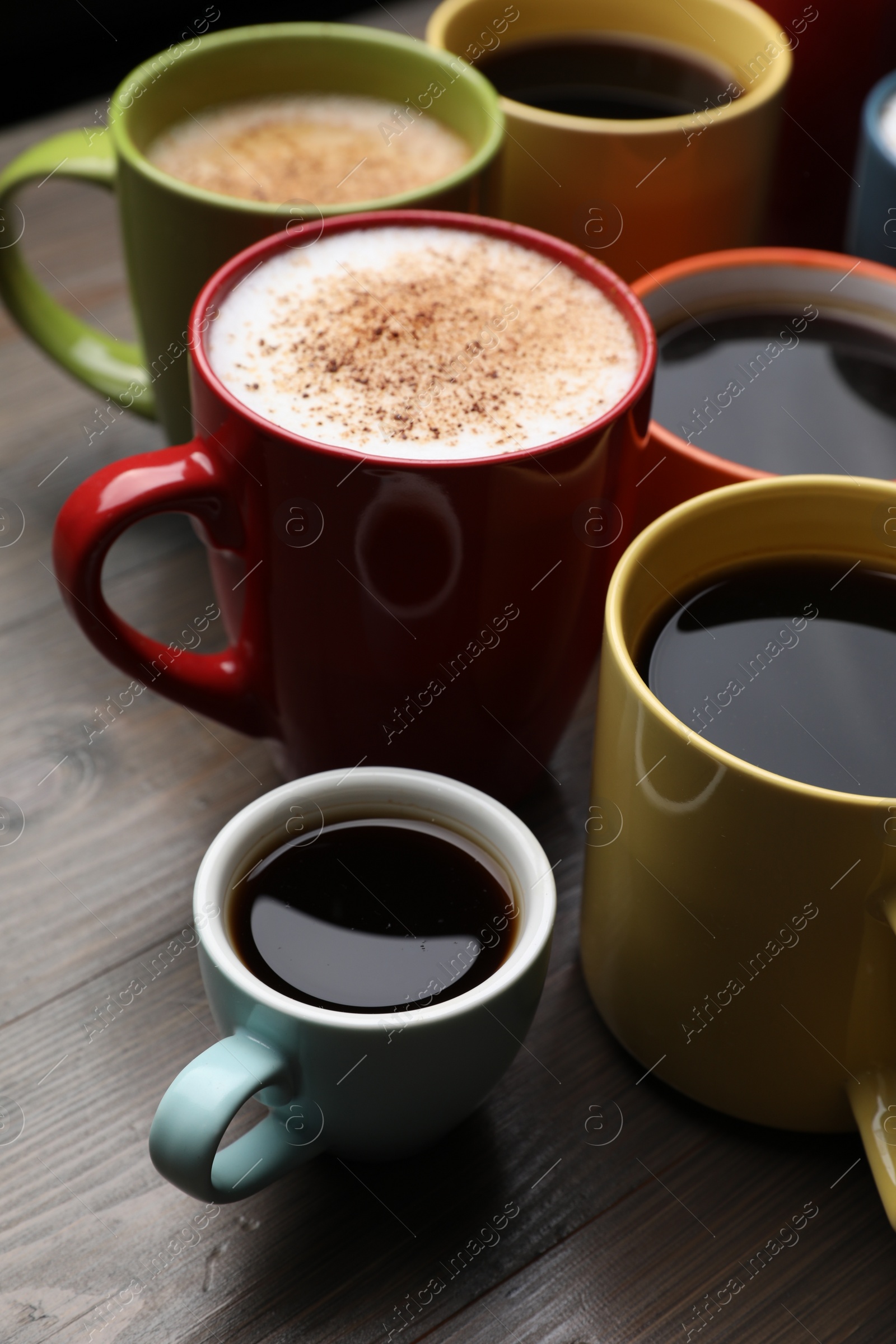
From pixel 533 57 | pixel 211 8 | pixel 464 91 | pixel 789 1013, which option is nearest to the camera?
pixel 789 1013

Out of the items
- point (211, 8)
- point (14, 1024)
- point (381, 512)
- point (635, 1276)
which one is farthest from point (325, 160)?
point (211, 8)

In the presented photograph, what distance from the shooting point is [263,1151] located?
1.70 ft

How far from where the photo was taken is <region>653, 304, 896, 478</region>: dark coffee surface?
28.2 inches

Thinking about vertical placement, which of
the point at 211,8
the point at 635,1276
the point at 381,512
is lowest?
the point at 635,1276

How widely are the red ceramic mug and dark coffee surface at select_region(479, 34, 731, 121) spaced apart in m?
0.26

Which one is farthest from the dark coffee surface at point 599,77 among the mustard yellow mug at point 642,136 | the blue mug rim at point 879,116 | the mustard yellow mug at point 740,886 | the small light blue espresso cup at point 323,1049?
the small light blue espresso cup at point 323,1049

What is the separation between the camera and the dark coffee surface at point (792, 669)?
0.54 metres

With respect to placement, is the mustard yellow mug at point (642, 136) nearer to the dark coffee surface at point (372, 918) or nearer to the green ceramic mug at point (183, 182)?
the green ceramic mug at point (183, 182)

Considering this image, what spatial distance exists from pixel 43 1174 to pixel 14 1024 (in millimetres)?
78

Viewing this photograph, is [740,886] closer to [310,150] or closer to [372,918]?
[372,918]

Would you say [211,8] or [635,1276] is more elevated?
[211,8]

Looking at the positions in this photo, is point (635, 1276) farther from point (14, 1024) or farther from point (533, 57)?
point (533, 57)

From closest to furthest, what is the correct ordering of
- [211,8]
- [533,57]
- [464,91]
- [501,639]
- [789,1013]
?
[789,1013] < [501,639] < [464,91] < [533,57] < [211,8]

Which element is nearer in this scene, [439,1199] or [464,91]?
[439,1199]
